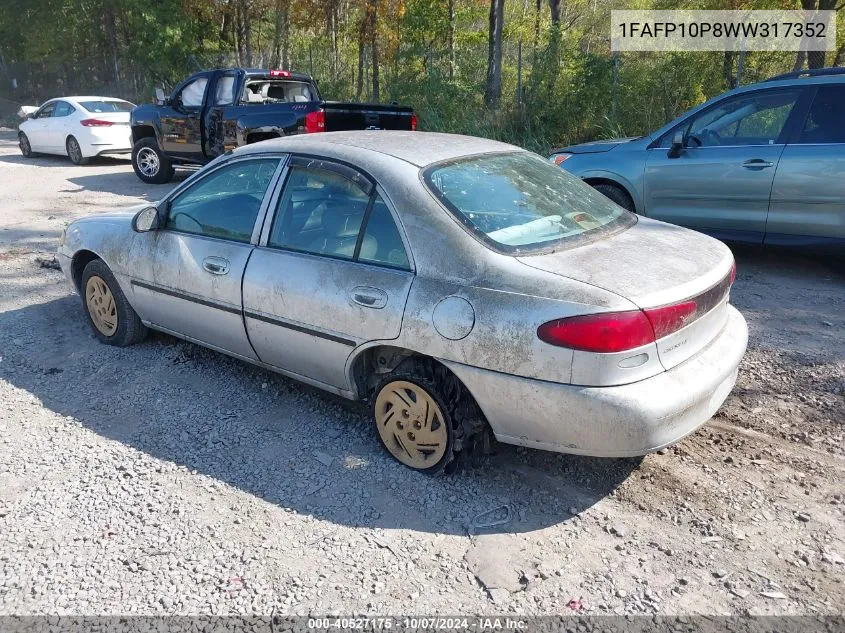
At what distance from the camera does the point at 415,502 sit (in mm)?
3240

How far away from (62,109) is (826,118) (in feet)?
52.1

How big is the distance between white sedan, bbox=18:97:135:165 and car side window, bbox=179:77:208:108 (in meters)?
3.63

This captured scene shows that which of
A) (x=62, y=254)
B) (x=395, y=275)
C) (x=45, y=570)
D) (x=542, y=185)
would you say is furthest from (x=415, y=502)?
(x=62, y=254)

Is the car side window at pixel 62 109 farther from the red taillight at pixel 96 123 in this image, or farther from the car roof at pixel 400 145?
the car roof at pixel 400 145

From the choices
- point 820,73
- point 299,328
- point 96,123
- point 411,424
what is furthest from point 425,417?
point 96,123

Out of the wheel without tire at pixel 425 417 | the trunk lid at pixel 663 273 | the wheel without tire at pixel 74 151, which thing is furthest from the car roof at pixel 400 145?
the wheel without tire at pixel 74 151

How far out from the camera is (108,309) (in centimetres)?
496

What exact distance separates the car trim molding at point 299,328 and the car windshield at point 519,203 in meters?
0.85

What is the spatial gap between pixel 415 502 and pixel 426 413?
1.37 ft

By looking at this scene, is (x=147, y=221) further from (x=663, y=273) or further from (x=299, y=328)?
(x=663, y=273)

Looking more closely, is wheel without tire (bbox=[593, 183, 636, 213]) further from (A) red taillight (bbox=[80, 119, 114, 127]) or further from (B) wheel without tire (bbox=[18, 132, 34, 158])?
(B) wheel without tire (bbox=[18, 132, 34, 158])

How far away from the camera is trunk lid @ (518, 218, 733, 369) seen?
2955 millimetres

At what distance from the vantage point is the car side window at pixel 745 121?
641cm

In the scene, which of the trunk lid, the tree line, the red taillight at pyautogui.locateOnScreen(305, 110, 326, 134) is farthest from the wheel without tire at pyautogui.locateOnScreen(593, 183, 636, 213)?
the tree line
